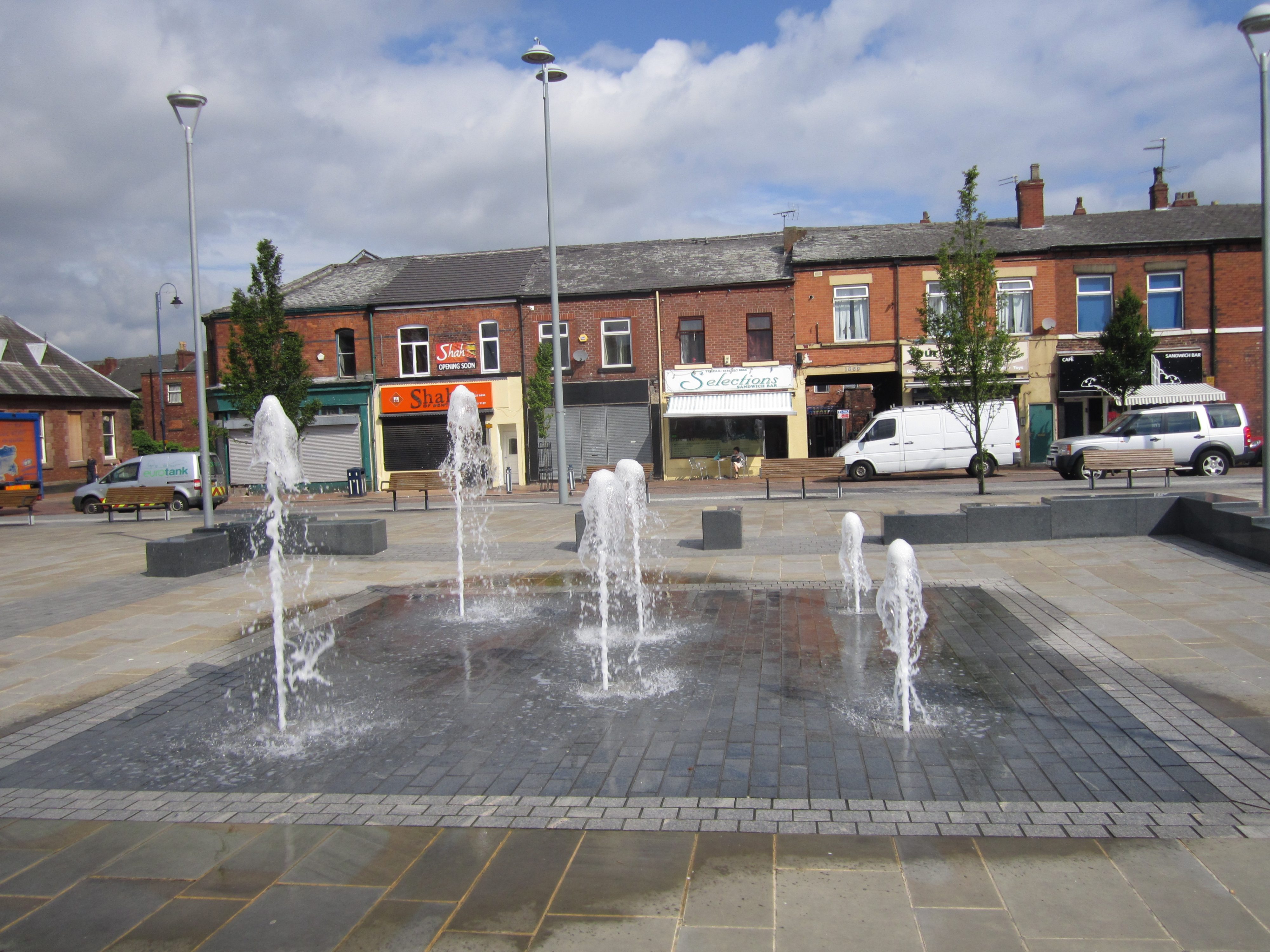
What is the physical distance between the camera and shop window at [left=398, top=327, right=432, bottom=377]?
30.9m

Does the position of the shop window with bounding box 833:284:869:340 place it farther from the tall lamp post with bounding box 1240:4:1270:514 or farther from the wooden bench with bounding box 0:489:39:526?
the wooden bench with bounding box 0:489:39:526

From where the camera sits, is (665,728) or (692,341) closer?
(665,728)

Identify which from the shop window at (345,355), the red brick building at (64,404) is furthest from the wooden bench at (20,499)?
the red brick building at (64,404)

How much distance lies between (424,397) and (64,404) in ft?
58.4

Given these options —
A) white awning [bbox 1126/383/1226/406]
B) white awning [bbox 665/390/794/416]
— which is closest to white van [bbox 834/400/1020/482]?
white awning [bbox 665/390/794/416]

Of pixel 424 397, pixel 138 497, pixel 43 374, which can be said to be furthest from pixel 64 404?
pixel 138 497

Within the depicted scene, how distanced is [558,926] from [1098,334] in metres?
29.3

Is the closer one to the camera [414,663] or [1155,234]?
[414,663]

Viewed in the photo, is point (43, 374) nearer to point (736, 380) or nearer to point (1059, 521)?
point (736, 380)

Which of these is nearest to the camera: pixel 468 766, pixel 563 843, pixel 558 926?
pixel 558 926

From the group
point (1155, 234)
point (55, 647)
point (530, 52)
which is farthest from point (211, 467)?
point (1155, 234)

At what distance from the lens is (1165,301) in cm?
2783

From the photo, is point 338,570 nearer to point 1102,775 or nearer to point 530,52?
point 1102,775

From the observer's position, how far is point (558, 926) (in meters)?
3.30
